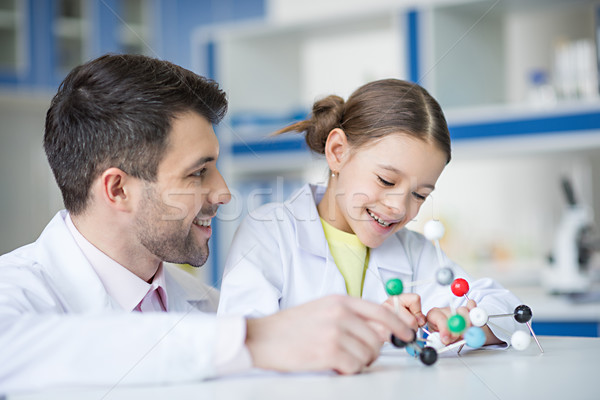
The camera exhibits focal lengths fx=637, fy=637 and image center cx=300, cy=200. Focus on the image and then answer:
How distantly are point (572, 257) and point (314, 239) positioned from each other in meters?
1.66

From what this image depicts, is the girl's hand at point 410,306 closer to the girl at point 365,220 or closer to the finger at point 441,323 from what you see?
the finger at point 441,323

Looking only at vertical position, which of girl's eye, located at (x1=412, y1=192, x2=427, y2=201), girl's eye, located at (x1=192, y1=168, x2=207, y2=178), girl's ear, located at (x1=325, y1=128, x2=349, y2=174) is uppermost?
girl's ear, located at (x1=325, y1=128, x2=349, y2=174)

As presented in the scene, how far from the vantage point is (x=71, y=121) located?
4.05 ft

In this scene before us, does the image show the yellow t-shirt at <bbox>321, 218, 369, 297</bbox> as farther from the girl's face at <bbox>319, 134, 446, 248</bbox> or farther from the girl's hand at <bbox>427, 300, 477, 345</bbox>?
the girl's hand at <bbox>427, 300, 477, 345</bbox>

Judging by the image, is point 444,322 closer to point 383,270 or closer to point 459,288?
point 459,288

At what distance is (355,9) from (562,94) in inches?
41.4

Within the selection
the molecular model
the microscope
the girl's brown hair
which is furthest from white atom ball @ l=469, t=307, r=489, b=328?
the microscope

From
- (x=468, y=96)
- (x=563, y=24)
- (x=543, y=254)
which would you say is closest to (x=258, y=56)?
(x=468, y=96)

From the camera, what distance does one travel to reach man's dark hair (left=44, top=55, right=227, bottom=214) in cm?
122

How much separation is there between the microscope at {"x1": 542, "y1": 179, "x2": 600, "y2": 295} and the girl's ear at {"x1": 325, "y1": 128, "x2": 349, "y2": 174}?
5.00ft

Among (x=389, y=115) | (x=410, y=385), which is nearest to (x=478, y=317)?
(x=410, y=385)

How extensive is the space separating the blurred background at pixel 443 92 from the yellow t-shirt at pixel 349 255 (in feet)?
3.49

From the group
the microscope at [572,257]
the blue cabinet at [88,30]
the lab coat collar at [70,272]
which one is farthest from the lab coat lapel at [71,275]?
the blue cabinet at [88,30]

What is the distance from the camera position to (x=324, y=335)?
2.63 feet
